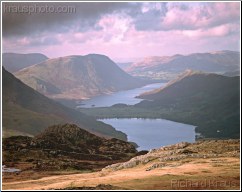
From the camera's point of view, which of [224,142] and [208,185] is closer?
[208,185]

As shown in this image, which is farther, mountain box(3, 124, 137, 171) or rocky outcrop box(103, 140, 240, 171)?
mountain box(3, 124, 137, 171)

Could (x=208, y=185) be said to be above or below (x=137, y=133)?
below

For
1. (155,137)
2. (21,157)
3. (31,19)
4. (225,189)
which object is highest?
(31,19)

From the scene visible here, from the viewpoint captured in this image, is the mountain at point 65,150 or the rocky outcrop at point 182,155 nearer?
the rocky outcrop at point 182,155

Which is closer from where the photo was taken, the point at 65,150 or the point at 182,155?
the point at 182,155

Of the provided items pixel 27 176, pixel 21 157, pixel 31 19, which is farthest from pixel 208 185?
pixel 21 157

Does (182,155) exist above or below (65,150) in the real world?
below

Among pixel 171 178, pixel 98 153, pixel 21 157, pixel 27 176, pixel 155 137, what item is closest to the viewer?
pixel 171 178

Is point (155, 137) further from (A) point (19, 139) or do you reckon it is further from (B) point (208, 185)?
(B) point (208, 185)
